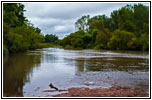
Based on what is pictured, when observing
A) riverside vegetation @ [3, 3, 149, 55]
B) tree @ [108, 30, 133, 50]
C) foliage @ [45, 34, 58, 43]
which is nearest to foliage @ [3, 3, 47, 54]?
riverside vegetation @ [3, 3, 149, 55]

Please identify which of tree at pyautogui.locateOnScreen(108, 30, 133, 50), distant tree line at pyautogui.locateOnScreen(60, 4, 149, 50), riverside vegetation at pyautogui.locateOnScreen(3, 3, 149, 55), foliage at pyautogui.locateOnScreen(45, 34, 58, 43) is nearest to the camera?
riverside vegetation at pyautogui.locateOnScreen(3, 3, 149, 55)

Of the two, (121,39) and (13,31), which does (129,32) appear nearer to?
(121,39)

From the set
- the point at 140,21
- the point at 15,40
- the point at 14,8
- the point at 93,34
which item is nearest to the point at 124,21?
the point at 140,21

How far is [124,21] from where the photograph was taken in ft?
279

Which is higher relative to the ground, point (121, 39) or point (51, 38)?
point (51, 38)

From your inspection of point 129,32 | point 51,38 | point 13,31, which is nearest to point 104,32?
point 129,32

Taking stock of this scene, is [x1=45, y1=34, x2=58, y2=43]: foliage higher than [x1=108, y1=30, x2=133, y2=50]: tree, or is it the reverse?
[x1=45, y1=34, x2=58, y2=43]: foliage

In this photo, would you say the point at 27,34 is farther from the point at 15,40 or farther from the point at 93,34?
the point at 93,34

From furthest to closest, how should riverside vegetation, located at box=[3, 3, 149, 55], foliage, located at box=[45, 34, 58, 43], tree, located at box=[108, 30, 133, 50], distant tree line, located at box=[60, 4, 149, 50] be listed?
foliage, located at box=[45, 34, 58, 43], tree, located at box=[108, 30, 133, 50], distant tree line, located at box=[60, 4, 149, 50], riverside vegetation, located at box=[3, 3, 149, 55]

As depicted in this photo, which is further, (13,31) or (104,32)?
(104,32)

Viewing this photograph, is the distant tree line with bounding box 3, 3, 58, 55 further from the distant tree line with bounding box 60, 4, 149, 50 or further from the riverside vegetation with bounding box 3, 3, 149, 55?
the distant tree line with bounding box 60, 4, 149, 50

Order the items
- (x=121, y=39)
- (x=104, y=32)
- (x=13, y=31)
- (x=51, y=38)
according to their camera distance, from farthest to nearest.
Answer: (x=51, y=38)
(x=104, y=32)
(x=121, y=39)
(x=13, y=31)

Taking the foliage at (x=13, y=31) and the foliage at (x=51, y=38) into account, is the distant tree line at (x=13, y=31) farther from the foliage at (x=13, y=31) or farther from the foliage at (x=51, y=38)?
the foliage at (x=51, y=38)

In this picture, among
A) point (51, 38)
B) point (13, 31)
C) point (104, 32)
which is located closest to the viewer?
point (13, 31)
